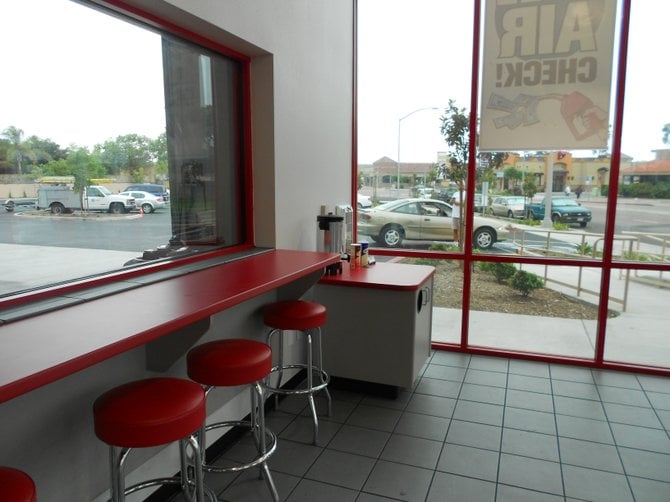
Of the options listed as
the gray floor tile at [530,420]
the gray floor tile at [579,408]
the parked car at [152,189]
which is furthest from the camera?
the gray floor tile at [579,408]

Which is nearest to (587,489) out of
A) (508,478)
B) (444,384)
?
(508,478)

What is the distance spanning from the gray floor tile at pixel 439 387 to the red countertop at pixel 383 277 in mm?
735

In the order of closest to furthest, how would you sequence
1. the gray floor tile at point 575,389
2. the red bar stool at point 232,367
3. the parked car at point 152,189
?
the red bar stool at point 232,367 < the parked car at point 152,189 < the gray floor tile at point 575,389

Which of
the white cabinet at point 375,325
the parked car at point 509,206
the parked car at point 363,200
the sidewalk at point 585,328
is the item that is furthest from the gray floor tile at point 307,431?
the parked car at point 509,206

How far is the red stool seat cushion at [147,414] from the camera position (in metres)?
1.41

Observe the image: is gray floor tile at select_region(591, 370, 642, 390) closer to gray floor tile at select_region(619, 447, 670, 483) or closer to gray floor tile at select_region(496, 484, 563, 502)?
gray floor tile at select_region(619, 447, 670, 483)

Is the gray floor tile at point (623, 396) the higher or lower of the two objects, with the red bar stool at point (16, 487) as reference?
lower

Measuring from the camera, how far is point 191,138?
7.93 ft

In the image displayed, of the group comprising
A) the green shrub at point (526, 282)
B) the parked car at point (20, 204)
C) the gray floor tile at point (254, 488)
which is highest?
the parked car at point (20, 204)

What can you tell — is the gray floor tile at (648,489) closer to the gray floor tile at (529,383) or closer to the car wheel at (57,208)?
the gray floor tile at (529,383)

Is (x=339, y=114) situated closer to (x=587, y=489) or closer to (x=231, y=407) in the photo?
(x=231, y=407)

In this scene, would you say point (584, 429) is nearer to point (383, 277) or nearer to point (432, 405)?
point (432, 405)

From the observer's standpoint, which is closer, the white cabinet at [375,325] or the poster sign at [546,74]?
the white cabinet at [375,325]

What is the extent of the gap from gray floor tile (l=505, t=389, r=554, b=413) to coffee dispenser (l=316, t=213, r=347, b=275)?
53.8 inches
